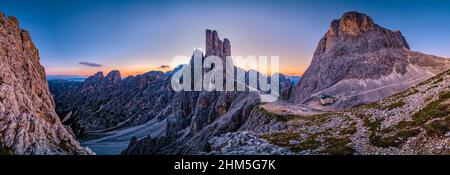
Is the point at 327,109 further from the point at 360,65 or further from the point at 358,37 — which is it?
the point at 358,37

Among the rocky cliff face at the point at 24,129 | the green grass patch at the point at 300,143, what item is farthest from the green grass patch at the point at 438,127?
the rocky cliff face at the point at 24,129

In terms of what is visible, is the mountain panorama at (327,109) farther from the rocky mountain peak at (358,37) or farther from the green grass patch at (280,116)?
the rocky mountain peak at (358,37)

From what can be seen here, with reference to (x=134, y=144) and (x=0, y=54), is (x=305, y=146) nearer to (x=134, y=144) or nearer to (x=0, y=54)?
(x=0, y=54)

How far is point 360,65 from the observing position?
143m

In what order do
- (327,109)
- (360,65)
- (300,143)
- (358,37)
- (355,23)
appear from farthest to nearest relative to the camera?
(355,23) → (358,37) → (360,65) → (327,109) → (300,143)

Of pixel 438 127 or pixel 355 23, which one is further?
pixel 355 23

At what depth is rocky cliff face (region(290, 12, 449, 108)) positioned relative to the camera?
123125 mm

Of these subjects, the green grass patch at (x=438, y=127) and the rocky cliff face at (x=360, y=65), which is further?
the rocky cliff face at (x=360, y=65)

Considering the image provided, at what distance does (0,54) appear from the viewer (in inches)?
2901

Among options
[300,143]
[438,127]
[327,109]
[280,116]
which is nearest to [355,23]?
[327,109]

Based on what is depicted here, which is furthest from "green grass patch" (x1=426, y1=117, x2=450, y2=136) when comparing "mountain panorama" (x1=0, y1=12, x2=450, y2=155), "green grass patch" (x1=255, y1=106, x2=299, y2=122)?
"green grass patch" (x1=255, y1=106, x2=299, y2=122)

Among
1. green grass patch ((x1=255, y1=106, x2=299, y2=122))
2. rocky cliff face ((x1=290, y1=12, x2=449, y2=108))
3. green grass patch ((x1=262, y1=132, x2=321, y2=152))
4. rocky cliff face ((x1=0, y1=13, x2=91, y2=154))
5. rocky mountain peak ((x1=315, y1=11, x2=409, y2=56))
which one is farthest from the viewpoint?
rocky mountain peak ((x1=315, y1=11, x2=409, y2=56))

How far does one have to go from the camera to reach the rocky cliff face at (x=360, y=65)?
123 metres

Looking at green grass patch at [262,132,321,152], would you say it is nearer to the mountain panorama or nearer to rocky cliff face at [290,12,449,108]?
the mountain panorama
